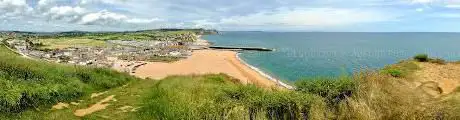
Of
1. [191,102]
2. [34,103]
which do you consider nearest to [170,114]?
[191,102]

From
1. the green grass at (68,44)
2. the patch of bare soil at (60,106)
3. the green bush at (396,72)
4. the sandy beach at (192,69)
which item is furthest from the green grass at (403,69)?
the green grass at (68,44)

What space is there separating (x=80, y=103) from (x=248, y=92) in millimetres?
8097

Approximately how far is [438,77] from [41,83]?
25.5m

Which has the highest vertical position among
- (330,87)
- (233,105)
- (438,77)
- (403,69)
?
(330,87)

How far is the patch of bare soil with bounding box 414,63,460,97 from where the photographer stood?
25.7 meters

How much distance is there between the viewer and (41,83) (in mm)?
21188

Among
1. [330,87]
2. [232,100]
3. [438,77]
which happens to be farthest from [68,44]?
[232,100]

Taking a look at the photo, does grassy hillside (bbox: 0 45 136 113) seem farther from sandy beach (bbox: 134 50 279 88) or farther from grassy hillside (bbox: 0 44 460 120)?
sandy beach (bbox: 134 50 279 88)

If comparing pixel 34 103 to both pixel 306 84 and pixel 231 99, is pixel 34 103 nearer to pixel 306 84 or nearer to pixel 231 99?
pixel 231 99

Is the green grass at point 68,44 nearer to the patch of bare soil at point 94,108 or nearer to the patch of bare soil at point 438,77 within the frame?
the patch of bare soil at point 438,77

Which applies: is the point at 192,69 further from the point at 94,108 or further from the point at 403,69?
the point at 94,108

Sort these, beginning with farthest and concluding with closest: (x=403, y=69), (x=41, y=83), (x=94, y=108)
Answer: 1. (x=403, y=69)
2. (x=41, y=83)
3. (x=94, y=108)

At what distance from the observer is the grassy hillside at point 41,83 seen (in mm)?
17766

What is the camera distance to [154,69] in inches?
2645
